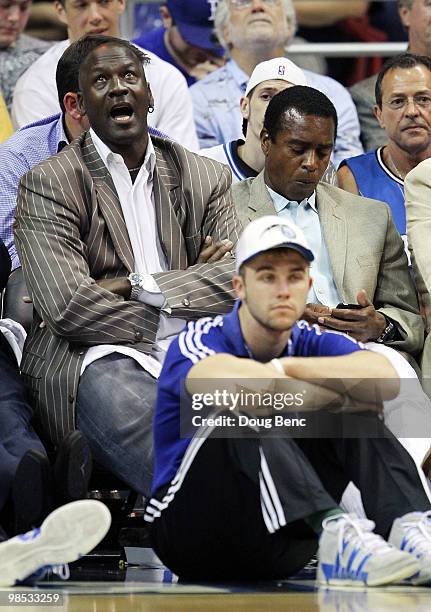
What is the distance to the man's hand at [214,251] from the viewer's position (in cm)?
484

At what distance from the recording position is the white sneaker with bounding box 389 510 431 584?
11.8 feet

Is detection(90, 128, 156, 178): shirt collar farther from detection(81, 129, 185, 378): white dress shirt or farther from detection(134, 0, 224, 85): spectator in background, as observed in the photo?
detection(134, 0, 224, 85): spectator in background

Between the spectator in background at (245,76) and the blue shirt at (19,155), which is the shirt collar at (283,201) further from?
the spectator in background at (245,76)

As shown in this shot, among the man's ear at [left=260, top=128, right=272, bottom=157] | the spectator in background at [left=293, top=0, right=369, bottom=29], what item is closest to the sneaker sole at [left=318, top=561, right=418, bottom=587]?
the man's ear at [left=260, top=128, right=272, bottom=157]

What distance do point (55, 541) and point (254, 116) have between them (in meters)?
2.62

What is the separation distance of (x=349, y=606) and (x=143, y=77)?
2370mm

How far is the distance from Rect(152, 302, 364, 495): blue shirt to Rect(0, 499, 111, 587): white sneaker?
207mm

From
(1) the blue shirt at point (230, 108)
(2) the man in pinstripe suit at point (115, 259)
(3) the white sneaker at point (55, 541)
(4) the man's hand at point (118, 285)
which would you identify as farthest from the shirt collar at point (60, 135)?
(3) the white sneaker at point (55, 541)

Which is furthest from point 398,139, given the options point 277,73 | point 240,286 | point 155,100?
point 240,286

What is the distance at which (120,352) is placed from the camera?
4547 mm

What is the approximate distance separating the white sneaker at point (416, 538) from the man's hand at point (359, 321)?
133cm

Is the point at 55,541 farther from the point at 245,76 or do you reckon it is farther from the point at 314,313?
the point at 245,76

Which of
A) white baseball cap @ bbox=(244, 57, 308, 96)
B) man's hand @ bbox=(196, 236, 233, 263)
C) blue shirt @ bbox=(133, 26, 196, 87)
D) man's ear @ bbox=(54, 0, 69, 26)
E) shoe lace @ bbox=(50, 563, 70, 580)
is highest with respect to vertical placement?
man's ear @ bbox=(54, 0, 69, 26)

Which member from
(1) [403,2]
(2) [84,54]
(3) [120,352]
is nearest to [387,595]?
(3) [120,352]
